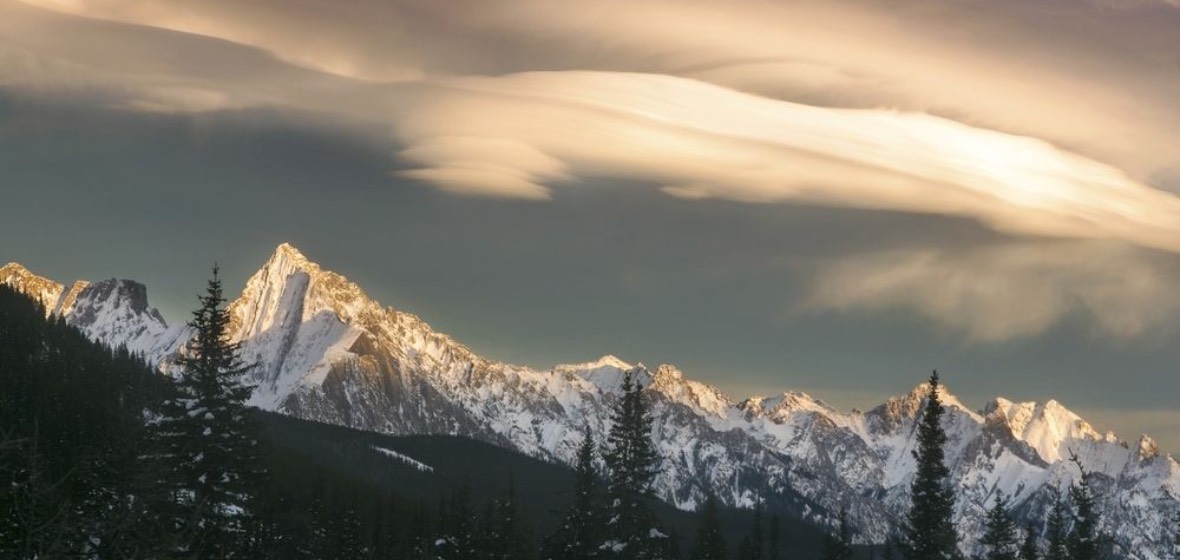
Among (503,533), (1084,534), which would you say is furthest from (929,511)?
(503,533)

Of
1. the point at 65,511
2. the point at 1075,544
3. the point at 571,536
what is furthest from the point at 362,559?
the point at 65,511

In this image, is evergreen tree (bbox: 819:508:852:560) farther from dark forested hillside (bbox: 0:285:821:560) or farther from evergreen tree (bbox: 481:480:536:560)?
evergreen tree (bbox: 481:480:536:560)

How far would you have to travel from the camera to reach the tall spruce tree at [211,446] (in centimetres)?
4391

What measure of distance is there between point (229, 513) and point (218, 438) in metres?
2.66

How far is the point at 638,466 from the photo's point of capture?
69250 mm

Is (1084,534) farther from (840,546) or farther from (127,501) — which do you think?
(127,501)

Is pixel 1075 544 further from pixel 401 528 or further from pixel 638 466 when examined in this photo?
pixel 401 528

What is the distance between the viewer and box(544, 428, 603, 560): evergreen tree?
70069 mm

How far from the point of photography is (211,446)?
45.2 metres

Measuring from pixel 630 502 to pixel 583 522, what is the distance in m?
4.38

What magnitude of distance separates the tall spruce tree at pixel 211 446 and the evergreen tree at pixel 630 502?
2517cm

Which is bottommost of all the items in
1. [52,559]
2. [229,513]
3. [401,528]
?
[52,559]

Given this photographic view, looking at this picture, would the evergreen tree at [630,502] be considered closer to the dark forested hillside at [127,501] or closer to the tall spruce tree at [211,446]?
the dark forested hillside at [127,501]

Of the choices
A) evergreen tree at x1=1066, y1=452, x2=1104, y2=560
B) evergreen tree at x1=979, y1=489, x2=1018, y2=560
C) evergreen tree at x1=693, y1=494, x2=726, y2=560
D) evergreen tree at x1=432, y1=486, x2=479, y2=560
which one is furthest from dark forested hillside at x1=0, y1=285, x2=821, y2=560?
evergreen tree at x1=1066, y1=452, x2=1104, y2=560
